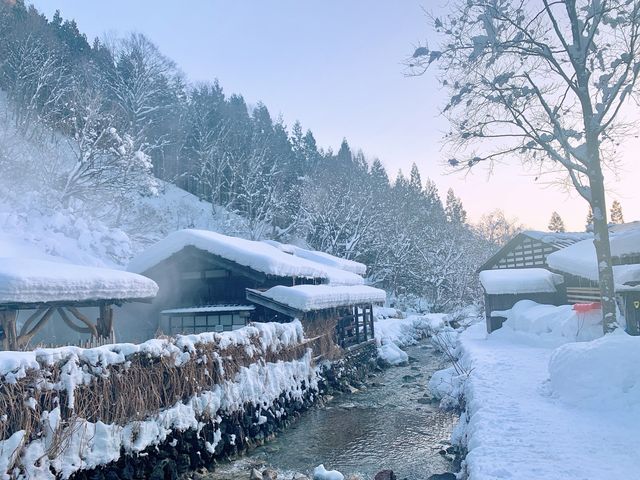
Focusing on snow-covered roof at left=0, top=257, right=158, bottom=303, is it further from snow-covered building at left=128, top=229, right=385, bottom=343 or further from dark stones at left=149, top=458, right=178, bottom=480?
dark stones at left=149, top=458, right=178, bottom=480

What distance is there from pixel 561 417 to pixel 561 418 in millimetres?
57

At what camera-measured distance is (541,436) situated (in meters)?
6.53

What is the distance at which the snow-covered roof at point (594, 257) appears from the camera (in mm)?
13055

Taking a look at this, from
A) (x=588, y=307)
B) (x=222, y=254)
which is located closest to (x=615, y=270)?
(x=588, y=307)

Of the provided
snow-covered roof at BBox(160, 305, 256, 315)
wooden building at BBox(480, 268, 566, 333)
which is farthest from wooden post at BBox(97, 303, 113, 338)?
wooden building at BBox(480, 268, 566, 333)

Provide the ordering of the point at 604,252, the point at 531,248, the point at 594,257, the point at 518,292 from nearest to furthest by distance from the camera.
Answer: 1. the point at 604,252
2. the point at 594,257
3. the point at 518,292
4. the point at 531,248

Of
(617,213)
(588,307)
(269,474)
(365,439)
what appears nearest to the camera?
(269,474)

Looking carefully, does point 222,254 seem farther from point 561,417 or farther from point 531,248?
point 531,248

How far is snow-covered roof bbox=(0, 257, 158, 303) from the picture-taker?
9.43 metres

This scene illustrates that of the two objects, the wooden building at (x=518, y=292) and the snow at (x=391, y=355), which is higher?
the wooden building at (x=518, y=292)

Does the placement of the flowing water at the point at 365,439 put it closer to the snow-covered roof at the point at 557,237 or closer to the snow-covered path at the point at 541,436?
the snow-covered path at the point at 541,436

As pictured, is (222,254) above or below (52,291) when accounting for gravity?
above

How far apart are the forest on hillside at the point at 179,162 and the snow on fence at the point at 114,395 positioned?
19.3 meters

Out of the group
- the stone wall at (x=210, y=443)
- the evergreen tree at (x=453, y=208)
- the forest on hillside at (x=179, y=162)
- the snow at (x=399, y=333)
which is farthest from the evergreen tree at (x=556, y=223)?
the stone wall at (x=210, y=443)
